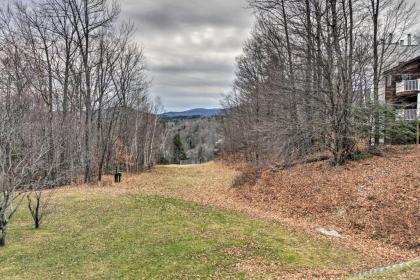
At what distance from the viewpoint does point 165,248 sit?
316 inches

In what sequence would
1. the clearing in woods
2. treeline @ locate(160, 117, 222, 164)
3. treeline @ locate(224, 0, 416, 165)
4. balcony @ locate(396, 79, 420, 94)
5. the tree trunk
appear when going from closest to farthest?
the clearing in woods → the tree trunk → treeline @ locate(224, 0, 416, 165) → balcony @ locate(396, 79, 420, 94) → treeline @ locate(160, 117, 222, 164)

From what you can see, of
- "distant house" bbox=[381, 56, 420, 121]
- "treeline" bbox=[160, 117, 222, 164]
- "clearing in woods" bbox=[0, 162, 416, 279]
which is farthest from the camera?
"treeline" bbox=[160, 117, 222, 164]

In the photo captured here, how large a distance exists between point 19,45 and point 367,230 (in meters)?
21.5

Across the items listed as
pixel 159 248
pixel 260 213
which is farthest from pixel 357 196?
pixel 159 248

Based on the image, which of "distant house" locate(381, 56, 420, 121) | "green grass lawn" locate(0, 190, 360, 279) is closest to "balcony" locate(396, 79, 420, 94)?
"distant house" locate(381, 56, 420, 121)

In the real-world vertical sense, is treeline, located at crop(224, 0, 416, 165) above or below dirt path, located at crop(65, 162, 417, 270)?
above

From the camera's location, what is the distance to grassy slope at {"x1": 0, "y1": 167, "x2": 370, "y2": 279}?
22.1 feet

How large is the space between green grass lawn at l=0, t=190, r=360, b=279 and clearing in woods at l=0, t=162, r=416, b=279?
0.06 feet

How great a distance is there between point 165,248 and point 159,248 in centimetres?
14

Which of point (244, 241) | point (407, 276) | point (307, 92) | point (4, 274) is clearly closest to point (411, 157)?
point (307, 92)

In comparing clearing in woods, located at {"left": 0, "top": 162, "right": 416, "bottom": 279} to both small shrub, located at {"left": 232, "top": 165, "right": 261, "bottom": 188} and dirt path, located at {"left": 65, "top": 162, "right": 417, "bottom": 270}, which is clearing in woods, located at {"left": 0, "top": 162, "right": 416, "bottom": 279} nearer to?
dirt path, located at {"left": 65, "top": 162, "right": 417, "bottom": 270}

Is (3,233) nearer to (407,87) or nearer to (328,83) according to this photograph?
(328,83)

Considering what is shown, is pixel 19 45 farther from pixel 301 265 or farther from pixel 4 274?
pixel 301 265

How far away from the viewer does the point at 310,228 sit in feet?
33.0
